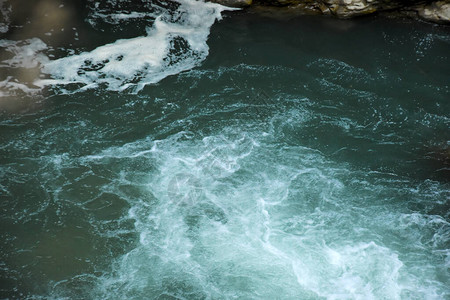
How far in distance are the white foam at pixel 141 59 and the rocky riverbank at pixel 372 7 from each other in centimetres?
186

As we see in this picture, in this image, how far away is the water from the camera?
597cm

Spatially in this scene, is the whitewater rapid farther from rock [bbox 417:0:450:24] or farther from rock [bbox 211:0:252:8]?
rock [bbox 417:0:450:24]

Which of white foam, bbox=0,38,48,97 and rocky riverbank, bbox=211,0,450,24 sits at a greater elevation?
rocky riverbank, bbox=211,0,450,24

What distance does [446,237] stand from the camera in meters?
6.41

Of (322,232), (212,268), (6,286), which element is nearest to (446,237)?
(322,232)

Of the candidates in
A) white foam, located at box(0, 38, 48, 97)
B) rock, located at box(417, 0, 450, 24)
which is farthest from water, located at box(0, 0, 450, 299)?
rock, located at box(417, 0, 450, 24)

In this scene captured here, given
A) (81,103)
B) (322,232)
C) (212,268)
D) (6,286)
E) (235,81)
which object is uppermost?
(235,81)

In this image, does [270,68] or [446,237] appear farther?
[270,68]

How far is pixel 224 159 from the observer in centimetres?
750

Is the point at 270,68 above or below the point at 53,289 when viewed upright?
above

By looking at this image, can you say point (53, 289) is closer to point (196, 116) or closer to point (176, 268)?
point (176, 268)

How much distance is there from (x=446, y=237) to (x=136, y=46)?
792cm

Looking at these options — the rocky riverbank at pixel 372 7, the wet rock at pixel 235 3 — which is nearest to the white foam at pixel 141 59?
the wet rock at pixel 235 3

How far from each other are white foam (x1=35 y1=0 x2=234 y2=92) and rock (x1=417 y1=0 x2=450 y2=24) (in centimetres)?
566
